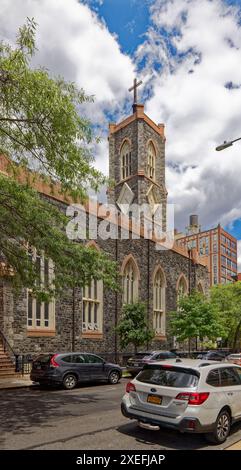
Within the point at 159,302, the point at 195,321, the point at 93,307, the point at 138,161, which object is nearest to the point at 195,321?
the point at 195,321

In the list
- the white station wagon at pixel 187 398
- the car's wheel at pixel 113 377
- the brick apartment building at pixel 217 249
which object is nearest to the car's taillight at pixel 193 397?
the white station wagon at pixel 187 398

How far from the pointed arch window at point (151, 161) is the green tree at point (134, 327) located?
22.9 m

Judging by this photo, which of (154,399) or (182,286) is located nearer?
(154,399)

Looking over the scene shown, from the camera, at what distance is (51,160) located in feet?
37.4

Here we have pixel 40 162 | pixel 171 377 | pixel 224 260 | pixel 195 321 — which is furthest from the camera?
pixel 224 260

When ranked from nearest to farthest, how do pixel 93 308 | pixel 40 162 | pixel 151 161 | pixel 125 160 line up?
pixel 40 162
pixel 93 308
pixel 125 160
pixel 151 161

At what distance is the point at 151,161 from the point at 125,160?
3.03m

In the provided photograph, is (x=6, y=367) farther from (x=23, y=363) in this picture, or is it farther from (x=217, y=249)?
(x=217, y=249)

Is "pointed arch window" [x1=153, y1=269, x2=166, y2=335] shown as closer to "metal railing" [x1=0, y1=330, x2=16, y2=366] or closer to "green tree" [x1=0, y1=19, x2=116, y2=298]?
"metal railing" [x1=0, y1=330, x2=16, y2=366]

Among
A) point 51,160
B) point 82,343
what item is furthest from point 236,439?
point 82,343

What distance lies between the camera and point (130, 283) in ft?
102

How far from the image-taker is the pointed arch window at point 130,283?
30.4m
